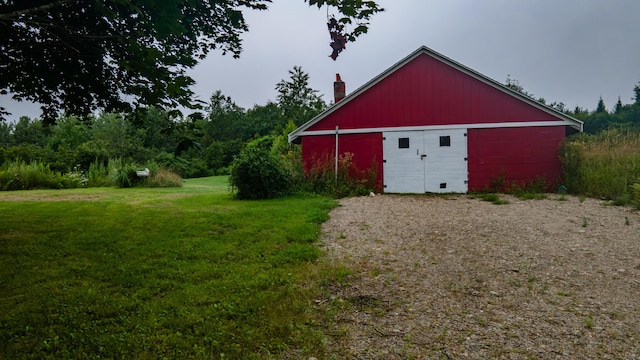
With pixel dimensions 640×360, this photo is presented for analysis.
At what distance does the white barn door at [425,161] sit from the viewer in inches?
436

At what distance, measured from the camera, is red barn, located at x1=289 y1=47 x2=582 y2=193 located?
35.5 ft

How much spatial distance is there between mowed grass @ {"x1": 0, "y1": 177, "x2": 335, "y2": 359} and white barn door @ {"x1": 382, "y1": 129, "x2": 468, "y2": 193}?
601 cm

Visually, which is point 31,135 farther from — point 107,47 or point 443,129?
point 443,129

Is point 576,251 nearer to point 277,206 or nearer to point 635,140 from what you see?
point 277,206

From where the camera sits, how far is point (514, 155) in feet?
35.7

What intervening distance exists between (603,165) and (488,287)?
9.22 m

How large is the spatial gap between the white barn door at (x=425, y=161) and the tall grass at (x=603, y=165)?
10.2 feet

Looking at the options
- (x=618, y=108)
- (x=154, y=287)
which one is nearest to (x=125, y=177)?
(x=154, y=287)

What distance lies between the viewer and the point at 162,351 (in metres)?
2.29

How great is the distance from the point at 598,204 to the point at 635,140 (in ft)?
13.4

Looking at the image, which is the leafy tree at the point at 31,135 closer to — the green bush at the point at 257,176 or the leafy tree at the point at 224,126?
the leafy tree at the point at 224,126

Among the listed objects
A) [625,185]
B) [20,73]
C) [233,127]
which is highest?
[233,127]

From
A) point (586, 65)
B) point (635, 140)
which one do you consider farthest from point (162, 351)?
point (586, 65)

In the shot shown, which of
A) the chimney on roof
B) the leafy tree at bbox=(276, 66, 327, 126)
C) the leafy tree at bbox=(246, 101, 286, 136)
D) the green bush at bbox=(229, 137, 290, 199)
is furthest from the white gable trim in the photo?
the leafy tree at bbox=(276, 66, 327, 126)
